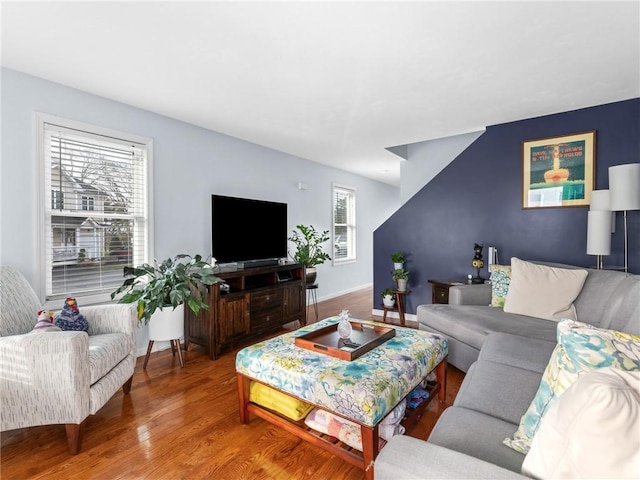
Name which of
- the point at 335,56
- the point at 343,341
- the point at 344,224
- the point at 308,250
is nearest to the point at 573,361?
the point at 343,341

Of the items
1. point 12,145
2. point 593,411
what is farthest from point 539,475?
point 12,145

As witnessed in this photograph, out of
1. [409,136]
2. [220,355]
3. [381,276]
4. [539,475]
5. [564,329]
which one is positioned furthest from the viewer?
[381,276]

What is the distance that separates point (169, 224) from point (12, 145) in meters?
1.33

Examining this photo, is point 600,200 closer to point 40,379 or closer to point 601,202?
point 601,202

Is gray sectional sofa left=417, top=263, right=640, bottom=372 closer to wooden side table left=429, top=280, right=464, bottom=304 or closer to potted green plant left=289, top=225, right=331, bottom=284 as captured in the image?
wooden side table left=429, top=280, right=464, bottom=304

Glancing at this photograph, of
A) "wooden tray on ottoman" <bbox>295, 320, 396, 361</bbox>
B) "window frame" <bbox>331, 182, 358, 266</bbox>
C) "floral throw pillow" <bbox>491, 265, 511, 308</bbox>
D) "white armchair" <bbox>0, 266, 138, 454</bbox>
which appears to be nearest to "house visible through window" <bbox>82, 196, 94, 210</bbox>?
"white armchair" <bbox>0, 266, 138, 454</bbox>

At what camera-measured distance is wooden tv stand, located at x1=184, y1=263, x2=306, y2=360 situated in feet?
10.3

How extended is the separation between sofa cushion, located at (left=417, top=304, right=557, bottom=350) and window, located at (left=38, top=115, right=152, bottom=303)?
2.78 metres

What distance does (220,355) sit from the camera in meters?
3.19

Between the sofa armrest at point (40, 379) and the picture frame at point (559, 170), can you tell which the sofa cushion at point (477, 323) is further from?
the sofa armrest at point (40, 379)

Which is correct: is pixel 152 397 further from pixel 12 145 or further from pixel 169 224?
pixel 12 145

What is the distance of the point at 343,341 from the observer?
2080 mm

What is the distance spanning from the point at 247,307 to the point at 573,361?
2.91 m

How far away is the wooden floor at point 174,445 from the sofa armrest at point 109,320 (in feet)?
1.66
